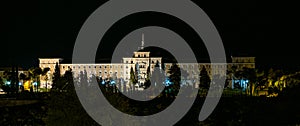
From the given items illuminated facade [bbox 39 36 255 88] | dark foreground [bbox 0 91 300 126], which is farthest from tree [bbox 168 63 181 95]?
illuminated facade [bbox 39 36 255 88]

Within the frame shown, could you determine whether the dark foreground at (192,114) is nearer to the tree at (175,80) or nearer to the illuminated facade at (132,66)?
the tree at (175,80)

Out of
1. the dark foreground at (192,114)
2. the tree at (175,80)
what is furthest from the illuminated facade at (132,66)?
the dark foreground at (192,114)

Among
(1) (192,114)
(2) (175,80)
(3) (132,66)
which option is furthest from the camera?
(3) (132,66)

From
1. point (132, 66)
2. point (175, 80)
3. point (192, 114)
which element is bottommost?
point (192, 114)

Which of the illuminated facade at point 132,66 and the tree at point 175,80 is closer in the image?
the tree at point 175,80

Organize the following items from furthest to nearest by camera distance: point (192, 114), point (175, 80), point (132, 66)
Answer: point (132, 66) < point (175, 80) < point (192, 114)

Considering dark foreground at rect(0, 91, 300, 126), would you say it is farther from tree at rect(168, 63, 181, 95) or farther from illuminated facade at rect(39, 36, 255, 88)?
illuminated facade at rect(39, 36, 255, 88)

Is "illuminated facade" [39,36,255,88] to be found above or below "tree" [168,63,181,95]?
above

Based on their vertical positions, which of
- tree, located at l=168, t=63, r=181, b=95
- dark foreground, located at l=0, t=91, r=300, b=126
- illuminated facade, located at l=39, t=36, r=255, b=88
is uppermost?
illuminated facade, located at l=39, t=36, r=255, b=88

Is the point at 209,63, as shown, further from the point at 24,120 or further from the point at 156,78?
the point at 24,120

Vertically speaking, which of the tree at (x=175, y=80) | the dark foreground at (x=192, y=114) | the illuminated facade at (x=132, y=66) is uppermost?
the illuminated facade at (x=132, y=66)

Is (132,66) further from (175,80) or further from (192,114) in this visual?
(192,114)

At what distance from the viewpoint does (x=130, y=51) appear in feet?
317

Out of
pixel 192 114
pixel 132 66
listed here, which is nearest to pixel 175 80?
pixel 192 114
